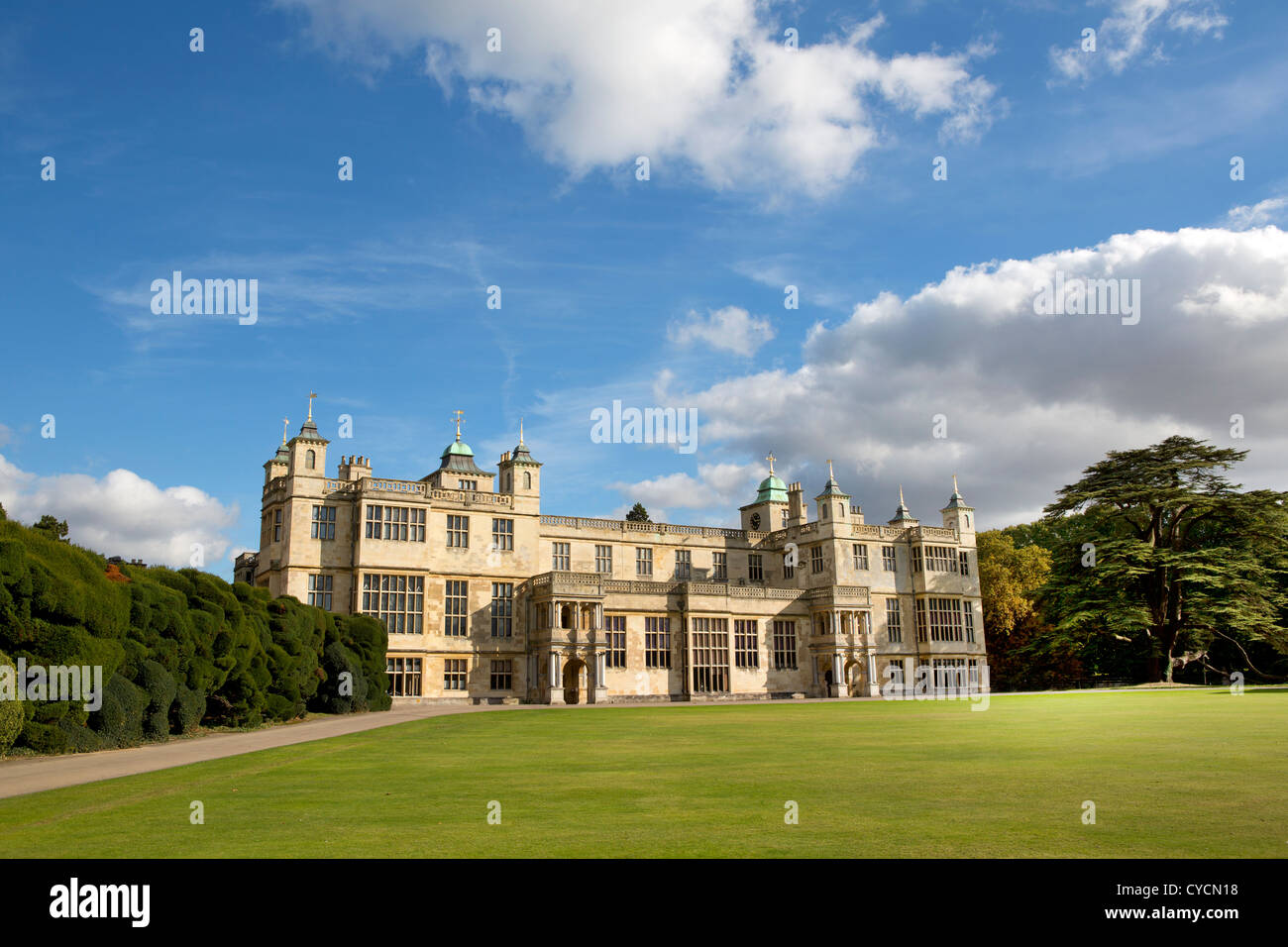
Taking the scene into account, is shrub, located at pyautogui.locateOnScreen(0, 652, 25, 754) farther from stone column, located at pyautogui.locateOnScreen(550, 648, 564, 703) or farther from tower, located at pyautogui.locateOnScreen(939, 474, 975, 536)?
tower, located at pyautogui.locateOnScreen(939, 474, 975, 536)

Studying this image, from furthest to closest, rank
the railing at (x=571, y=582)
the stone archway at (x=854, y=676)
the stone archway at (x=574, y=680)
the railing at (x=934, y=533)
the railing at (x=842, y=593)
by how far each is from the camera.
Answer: the railing at (x=934, y=533) → the stone archway at (x=854, y=676) → the railing at (x=842, y=593) → the stone archway at (x=574, y=680) → the railing at (x=571, y=582)

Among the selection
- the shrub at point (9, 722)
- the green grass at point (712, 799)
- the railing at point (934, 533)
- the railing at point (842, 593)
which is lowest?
the green grass at point (712, 799)

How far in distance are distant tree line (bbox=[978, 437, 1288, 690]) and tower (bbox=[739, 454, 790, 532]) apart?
1796cm

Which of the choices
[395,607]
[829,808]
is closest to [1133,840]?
[829,808]

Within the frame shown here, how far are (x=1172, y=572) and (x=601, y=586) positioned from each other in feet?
113

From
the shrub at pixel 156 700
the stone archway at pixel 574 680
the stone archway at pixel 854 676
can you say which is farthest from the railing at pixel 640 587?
the shrub at pixel 156 700

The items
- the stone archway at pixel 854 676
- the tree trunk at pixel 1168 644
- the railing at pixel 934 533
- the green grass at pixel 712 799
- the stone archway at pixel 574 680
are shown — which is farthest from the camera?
the railing at pixel 934 533

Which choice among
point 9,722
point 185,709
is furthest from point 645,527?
point 9,722

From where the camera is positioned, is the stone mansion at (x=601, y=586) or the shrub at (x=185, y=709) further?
the stone mansion at (x=601, y=586)

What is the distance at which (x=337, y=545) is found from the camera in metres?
50.6

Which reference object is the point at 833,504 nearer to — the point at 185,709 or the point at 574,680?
the point at 574,680

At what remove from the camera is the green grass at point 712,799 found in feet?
24.4

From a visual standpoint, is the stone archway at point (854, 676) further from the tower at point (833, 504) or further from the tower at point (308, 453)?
the tower at point (308, 453)

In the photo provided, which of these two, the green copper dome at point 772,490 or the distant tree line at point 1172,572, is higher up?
the green copper dome at point 772,490
